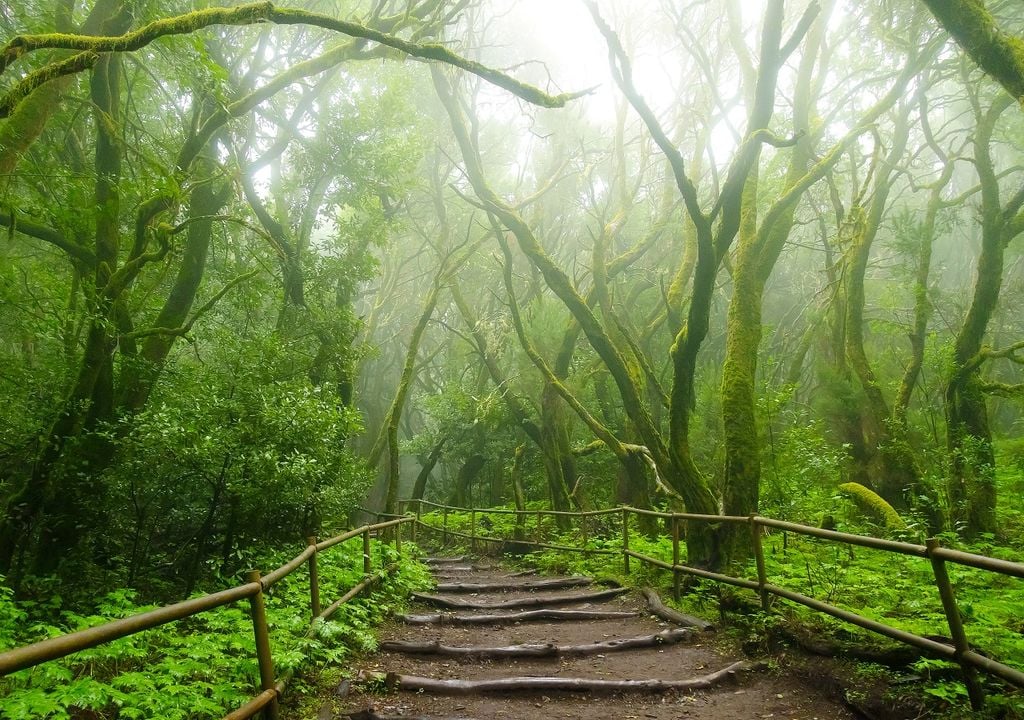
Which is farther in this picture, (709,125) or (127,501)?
(709,125)

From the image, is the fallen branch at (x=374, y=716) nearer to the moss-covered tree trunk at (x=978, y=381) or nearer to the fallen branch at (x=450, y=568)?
the fallen branch at (x=450, y=568)

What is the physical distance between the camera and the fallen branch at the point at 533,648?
530 cm

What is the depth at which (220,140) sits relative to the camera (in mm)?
10867

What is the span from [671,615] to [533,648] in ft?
5.59

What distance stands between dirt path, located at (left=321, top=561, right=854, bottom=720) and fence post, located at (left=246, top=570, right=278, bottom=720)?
698 millimetres

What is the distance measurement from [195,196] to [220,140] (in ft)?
4.93

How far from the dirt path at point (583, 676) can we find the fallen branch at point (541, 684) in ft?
0.07

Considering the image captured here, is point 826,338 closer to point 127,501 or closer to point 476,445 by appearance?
point 476,445

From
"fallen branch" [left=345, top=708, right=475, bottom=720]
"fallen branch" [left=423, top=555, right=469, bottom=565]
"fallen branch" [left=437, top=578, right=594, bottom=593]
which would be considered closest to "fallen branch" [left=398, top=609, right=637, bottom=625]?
"fallen branch" [left=437, top=578, right=594, bottom=593]

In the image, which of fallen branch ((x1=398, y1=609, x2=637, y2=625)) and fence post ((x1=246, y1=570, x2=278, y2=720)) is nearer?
fence post ((x1=246, y1=570, x2=278, y2=720))

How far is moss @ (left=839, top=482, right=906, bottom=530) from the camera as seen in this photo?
832cm

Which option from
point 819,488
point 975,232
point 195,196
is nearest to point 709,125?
point 819,488

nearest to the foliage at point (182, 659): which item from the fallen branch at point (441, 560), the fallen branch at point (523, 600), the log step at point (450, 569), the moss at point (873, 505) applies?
the fallen branch at point (523, 600)

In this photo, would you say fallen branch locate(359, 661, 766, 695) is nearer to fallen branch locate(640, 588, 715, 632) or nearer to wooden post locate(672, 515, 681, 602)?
fallen branch locate(640, 588, 715, 632)
